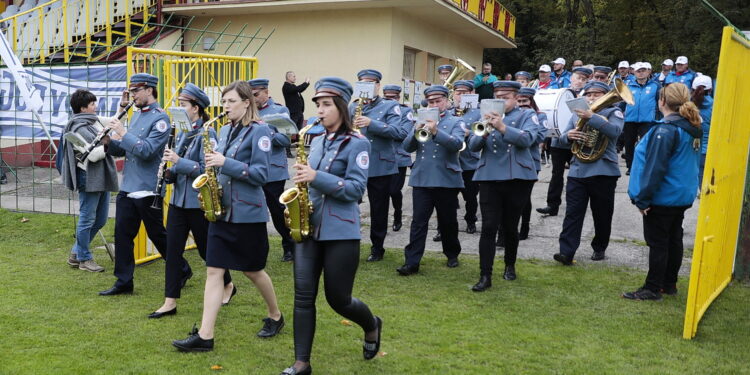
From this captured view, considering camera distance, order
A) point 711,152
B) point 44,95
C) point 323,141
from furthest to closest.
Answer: point 44,95 → point 711,152 → point 323,141

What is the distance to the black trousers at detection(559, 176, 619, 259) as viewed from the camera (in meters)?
7.36

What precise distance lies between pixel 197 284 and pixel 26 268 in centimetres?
202

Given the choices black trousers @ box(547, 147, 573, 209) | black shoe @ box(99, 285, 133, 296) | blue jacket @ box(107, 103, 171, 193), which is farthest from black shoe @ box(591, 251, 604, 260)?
black shoe @ box(99, 285, 133, 296)

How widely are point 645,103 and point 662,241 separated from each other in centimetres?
738

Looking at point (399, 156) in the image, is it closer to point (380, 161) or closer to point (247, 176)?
point (380, 161)

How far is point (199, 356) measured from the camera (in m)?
4.73

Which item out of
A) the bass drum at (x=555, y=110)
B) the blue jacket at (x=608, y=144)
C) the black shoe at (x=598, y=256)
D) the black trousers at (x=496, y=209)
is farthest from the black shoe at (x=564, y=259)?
the bass drum at (x=555, y=110)

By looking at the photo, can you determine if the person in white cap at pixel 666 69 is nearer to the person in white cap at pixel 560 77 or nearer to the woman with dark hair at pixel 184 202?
the person in white cap at pixel 560 77

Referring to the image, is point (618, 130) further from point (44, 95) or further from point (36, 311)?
point (44, 95)

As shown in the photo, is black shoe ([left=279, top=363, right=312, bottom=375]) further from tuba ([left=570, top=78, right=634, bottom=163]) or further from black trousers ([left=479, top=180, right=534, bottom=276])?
tuba ([left=570, top=78, right=634, bottom=163])

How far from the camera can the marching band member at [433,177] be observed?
7.04m

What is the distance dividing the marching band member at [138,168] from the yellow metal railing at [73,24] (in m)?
10.9

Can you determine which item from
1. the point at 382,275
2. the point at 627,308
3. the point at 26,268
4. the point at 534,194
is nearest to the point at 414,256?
the point at 382,275

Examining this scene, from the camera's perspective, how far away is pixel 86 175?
278 inches
